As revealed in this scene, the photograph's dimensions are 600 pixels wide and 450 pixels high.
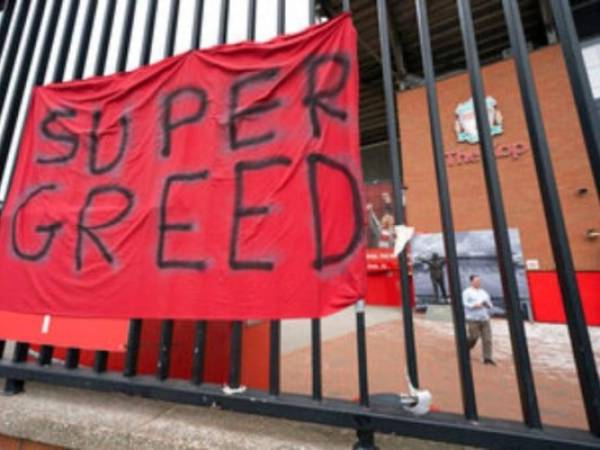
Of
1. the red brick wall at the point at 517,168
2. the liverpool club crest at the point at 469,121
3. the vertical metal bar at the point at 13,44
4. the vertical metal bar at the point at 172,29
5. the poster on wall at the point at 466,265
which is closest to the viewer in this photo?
the vertical metal bar at the point at 172,29

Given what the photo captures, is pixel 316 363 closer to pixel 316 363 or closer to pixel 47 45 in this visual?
pixel 316 363

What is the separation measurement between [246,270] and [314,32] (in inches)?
46.4

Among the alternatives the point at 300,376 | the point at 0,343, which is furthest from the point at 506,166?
the point at 0,343

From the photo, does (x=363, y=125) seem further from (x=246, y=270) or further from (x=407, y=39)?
(x=246, y=270)

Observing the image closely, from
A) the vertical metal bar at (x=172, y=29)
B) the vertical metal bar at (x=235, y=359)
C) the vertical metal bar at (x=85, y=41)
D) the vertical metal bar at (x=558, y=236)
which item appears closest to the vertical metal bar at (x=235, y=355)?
the vertical metal bar at (x=235, y=359)

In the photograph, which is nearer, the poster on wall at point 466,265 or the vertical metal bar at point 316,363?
the vertical metal bar at point 316,363

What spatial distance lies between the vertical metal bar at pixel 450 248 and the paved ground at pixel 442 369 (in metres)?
2.77

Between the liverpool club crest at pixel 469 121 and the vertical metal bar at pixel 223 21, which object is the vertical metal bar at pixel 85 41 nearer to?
the vertical metal bar at pixel 223 21

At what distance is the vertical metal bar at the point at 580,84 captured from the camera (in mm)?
1145

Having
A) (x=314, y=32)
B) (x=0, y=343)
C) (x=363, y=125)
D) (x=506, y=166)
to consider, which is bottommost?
(x=0, y=343)

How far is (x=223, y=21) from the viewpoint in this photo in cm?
177

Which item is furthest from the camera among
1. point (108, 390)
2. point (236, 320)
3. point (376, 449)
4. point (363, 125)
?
point (363, 125)

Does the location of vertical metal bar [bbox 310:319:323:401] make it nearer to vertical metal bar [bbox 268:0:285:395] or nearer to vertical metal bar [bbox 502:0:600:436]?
vertical metal bar [bbox 268:0:285:395]

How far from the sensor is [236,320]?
1424 millimetres
